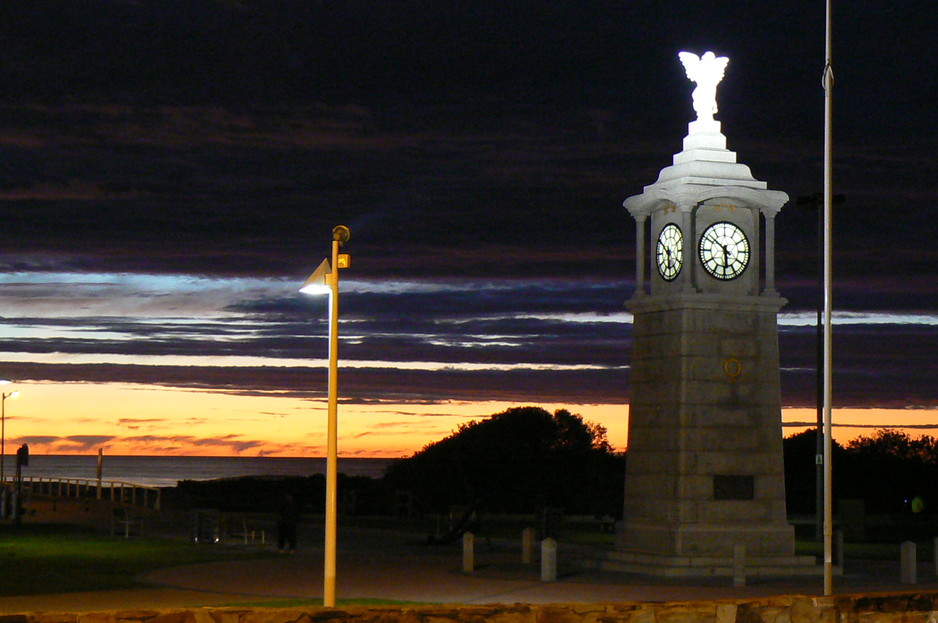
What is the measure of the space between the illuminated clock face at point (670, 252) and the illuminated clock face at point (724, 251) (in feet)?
1.73

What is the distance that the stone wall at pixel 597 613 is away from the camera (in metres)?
16.2

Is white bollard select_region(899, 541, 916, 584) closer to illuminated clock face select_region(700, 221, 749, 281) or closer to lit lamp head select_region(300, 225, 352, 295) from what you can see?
illuminated clock face select_region(700, 221, 749, 281)

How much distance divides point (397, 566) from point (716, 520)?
7697mm

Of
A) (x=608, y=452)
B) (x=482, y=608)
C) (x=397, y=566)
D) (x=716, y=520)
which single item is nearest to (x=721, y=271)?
(x=716, y=520)

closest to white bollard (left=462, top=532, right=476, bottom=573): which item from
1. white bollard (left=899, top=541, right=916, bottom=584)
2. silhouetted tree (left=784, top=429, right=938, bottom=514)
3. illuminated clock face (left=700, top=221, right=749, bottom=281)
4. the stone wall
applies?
illuminated clock face (left=700, top=221, right=749, bottom=281)

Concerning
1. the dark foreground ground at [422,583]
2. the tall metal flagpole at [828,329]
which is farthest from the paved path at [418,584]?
the tall metal flagpole at [828,329]

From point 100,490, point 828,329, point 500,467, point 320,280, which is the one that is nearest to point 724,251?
point 828,329

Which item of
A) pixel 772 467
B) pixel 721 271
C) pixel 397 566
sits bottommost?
pixel 397 566

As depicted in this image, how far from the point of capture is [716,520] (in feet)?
113

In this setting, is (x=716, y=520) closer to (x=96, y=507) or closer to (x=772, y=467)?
(x=772, y=467)

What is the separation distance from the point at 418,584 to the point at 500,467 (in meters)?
12.1

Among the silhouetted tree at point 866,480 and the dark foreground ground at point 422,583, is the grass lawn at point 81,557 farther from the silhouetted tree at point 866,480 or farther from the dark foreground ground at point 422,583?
the silhouetted tree at point 866,480

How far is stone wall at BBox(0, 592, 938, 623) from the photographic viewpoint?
16250 millimetres

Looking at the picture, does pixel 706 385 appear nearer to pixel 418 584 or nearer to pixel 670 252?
pixel 670 252
